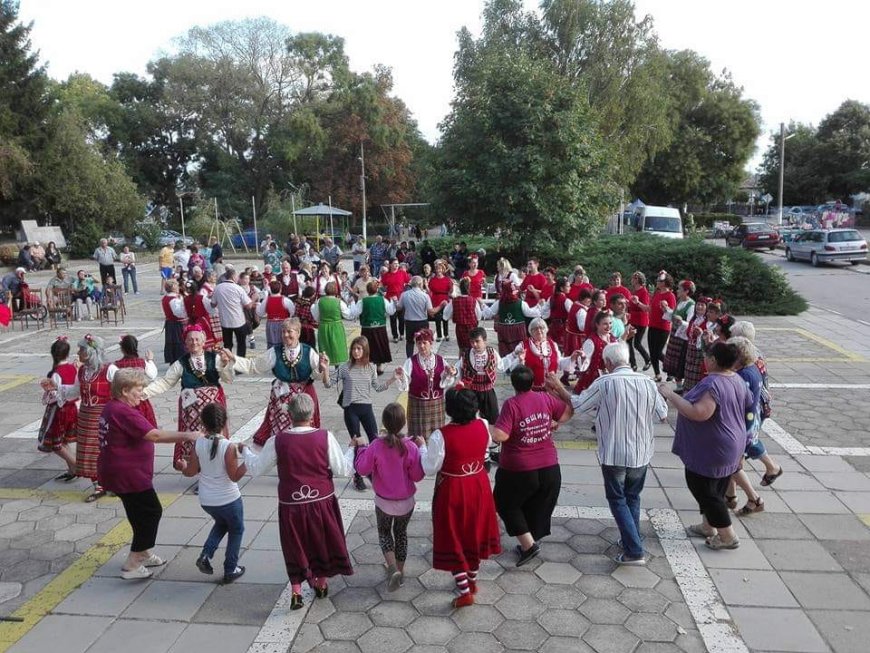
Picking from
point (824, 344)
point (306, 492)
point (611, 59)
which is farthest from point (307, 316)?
point (611, 59)

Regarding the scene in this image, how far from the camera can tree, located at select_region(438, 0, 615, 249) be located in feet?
65.0

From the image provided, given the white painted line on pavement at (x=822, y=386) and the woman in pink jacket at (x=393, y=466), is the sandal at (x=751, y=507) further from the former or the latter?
the white painted line on pavement at (x=822, y=386)

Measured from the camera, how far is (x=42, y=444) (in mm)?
6906

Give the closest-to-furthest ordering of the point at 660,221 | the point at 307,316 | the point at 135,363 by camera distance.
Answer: the point at 135,363 < the point at 307,316 < the point at 660,221

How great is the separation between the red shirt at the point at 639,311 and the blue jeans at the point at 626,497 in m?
5.27

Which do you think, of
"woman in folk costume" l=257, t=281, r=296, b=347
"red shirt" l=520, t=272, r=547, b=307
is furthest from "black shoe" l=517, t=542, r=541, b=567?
"red shirt" l=520, t=272, r=547, b=307

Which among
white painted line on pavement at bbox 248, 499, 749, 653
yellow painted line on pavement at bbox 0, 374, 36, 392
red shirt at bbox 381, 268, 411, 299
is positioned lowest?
white painted line on pavement at bbox 248, 499, 749, 653

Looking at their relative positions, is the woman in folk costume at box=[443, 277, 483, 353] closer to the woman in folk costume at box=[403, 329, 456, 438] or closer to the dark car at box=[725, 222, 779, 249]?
the woman in folk costume at box=[403, 329, 456, 438]

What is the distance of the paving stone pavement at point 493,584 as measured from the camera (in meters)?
4.45

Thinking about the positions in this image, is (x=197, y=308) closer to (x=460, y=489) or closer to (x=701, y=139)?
(x=460, y=489)

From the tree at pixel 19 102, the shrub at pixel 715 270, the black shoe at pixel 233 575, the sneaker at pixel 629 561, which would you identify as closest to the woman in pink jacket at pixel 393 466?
the black shoe at pixel 233 575

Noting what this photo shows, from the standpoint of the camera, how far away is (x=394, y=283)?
12719 mm

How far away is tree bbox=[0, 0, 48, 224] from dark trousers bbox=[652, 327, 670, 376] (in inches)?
1275

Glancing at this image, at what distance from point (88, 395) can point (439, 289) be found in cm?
648
